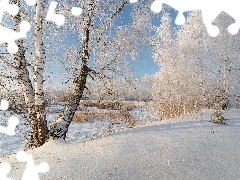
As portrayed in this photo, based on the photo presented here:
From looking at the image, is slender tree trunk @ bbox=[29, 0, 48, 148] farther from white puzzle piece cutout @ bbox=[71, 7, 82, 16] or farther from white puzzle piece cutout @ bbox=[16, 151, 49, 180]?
white puzzle piece cutout @ bbox=[16, 151, 49, 180]

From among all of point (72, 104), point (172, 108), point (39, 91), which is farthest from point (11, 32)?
point (172, 108)

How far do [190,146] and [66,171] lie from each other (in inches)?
78.6

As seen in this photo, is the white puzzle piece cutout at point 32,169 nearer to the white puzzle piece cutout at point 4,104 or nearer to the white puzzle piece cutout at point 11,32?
the white puzzle piece cutout at point 4,104

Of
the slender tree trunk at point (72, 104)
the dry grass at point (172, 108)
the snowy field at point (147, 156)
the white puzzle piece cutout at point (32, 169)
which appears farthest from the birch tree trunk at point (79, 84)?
the dry grass at point (172, 108)

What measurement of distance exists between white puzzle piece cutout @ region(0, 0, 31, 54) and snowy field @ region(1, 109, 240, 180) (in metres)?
2.04

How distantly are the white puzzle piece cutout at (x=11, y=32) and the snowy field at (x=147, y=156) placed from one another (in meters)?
2.04

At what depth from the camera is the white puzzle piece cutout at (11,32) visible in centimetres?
466

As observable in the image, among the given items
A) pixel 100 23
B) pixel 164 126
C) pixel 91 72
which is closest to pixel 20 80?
pixel 91 72

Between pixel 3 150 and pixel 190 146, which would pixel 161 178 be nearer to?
pixel 190 146

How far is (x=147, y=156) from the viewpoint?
146 inches

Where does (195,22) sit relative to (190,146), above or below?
above

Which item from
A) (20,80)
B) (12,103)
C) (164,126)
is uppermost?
(20,80)

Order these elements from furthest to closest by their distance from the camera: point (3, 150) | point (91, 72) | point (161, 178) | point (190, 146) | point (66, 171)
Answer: point (3, 150) → point (91, 72) → point (190, 146) → point (66, 171) → point (161, 178)

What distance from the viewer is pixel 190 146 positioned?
4117 millimetres
